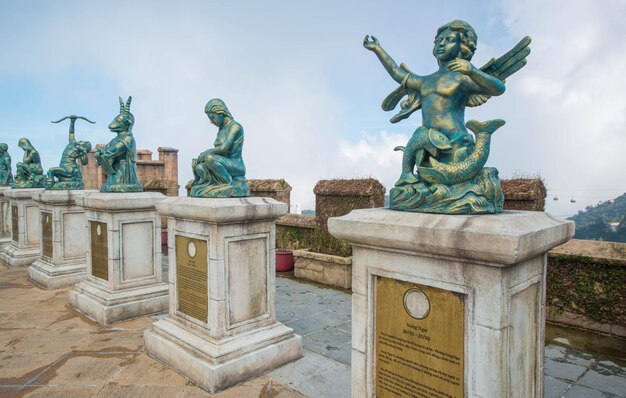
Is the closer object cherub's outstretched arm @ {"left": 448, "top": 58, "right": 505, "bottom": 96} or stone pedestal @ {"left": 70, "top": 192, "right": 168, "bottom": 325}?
cherub's outstretched arm @ {"left": 448, "top": 58, "right": 505, "bottom": 96}

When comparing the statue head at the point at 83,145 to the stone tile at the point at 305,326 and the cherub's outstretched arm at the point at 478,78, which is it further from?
the cherub's outstretched arm at the point at 478,78

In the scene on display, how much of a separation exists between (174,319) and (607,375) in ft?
17.7

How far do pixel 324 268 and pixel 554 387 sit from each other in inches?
209

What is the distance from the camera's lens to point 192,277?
5.34 m

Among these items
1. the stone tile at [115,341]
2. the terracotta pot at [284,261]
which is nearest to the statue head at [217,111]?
the stone tile at [115,341]

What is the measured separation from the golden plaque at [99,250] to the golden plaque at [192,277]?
2371 millimetres

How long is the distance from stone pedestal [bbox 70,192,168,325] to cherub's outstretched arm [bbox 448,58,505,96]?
561cm

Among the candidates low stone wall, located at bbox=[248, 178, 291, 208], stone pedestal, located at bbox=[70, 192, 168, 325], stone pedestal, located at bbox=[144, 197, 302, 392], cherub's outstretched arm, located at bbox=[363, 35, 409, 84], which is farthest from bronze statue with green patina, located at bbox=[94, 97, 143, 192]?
cherub's outstretched arm, located at bbox=[363, 35, 409, 84]

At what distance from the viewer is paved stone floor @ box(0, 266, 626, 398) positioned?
4664 millimetres

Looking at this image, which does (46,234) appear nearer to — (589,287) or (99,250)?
(99,250)

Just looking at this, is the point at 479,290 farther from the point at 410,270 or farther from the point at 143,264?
the point at 143,264

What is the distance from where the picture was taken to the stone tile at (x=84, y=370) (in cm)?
491

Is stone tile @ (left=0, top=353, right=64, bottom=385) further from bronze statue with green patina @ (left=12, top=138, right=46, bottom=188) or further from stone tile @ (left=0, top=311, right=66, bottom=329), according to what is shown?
bronze statue with green patina @ (left=12, top=138, right=46, bottom=188)

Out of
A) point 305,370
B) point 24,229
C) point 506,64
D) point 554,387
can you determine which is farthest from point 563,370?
point 24,229
